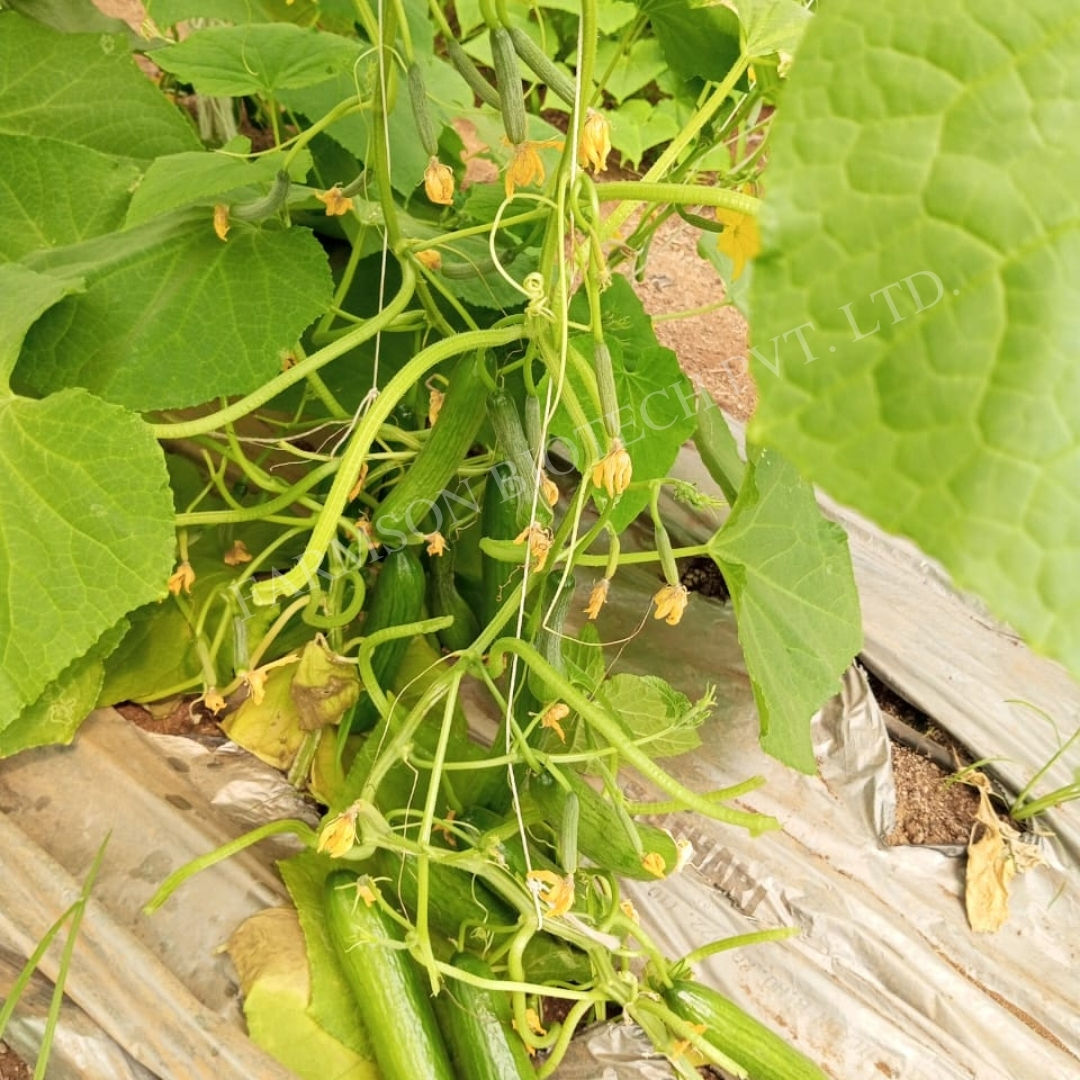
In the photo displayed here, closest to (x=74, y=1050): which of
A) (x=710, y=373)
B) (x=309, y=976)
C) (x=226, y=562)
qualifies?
(x=309, y=976)

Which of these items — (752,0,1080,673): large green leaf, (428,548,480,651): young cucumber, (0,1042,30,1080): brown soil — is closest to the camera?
(752,0,1080,673): large green leaf

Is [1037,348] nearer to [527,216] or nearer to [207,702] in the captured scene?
[527,216]

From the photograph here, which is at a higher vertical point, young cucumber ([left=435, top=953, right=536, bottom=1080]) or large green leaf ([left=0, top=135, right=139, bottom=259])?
large green leaf ([left=0, top=135, right=139, bottom=259])

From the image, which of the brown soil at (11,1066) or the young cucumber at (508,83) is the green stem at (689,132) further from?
the brown soil at (11,1066)

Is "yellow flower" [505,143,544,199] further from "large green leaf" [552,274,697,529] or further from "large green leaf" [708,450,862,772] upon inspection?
"large green leaf" [708,450,862,772]

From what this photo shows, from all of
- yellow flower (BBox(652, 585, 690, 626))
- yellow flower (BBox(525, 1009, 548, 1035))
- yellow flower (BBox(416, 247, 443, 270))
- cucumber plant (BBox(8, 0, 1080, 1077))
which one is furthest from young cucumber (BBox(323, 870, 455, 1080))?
yellow flower (BBox(416, 247, 443, 270))

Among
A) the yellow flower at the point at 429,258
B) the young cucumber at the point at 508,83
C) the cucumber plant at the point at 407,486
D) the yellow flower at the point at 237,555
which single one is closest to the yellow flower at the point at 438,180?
the cucumber plant at the point at 407,486
